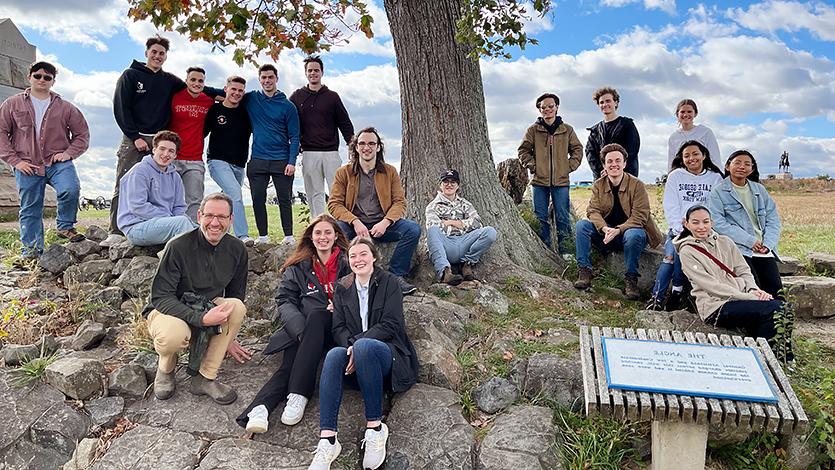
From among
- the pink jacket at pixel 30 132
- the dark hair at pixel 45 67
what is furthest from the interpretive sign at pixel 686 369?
the dark hair at pixel 45 67

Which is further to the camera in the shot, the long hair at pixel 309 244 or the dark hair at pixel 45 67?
the dark hair at pixel 45 67

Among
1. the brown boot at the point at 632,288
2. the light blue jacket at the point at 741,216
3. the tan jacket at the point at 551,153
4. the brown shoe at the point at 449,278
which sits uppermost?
the tan jacket at the point at 551,153

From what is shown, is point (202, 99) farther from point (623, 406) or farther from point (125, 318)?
point (623, 406)

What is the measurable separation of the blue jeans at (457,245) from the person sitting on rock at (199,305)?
8.44 feet

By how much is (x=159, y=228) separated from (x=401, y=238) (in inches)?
107

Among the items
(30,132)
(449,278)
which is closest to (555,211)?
(449,278)

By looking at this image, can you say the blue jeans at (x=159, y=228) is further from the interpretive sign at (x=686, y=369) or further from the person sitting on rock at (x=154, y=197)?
the interpretive sign at (x=686, y=369)

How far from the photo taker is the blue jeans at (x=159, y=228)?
636cm

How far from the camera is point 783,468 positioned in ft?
13.4

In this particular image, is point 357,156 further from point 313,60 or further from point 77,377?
point 77,377

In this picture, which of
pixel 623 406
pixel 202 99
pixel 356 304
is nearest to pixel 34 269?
pixel 202 99

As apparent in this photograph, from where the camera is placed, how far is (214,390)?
179 inches

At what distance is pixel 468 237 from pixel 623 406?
3.50 metres

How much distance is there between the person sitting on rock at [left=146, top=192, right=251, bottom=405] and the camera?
445cm
